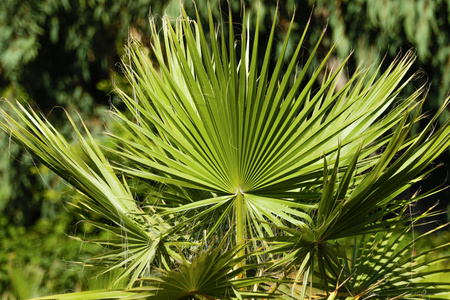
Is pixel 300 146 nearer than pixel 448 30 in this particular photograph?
Yes

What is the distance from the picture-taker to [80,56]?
6.70 metres

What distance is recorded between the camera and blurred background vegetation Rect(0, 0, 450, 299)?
17.6 feet

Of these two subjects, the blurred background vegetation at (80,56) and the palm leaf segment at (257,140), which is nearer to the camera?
the palm leaf segment at (257,140)

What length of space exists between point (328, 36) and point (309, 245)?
13.9 ft

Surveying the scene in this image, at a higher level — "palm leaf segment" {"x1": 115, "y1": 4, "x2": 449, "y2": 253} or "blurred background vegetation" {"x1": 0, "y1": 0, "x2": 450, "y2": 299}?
"blurred background vegetation" {"x1": 0, "y1": 0, "x2": 450, "y2": 299}

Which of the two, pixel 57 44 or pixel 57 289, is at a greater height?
pixel 57 44

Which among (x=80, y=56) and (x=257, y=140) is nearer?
(x=257, y=140)

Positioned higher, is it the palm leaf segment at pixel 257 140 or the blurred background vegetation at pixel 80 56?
the blurred background vegetation at pixel 80 56

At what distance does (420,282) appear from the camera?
7.85 feet

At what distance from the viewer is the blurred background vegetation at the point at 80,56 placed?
5.36 m

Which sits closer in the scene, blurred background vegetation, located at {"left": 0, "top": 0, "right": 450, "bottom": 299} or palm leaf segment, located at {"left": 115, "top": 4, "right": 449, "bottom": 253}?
palm leaf segment, located at {"left": 115, "top": 4, "right": 449, "bottom": 253}

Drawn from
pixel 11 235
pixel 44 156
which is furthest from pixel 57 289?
pixel 44 156

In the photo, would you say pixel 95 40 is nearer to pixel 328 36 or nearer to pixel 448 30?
pixel 328 36

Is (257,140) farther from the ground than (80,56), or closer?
closer
